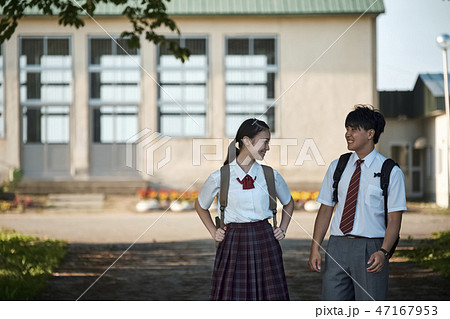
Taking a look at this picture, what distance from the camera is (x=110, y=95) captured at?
11.4 m

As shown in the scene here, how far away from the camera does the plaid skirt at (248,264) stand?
9.05 ft

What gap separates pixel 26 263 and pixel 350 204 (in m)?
3.94

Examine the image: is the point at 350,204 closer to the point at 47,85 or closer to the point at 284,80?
the point at 284,80

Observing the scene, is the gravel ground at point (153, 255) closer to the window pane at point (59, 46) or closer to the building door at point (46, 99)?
the building door at point (46, 99)

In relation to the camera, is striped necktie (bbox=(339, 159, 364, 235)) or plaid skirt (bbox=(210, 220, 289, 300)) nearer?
striped necktie (bbox=(339, 159, 364, 235))

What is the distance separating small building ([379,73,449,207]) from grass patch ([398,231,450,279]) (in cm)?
415

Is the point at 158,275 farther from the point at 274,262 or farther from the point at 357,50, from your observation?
the point at 357,50

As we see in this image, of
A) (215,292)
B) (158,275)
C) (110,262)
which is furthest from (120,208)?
(215,292)

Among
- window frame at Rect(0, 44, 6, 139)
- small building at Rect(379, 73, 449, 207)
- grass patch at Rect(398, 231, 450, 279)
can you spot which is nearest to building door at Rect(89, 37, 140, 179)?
window frame at Rect(0, 44, 6, 139)

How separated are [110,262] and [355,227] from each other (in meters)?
4.10

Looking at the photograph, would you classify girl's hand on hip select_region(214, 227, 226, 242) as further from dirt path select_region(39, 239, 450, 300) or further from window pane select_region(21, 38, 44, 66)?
window pane select_region(21, 38, 44, 66)

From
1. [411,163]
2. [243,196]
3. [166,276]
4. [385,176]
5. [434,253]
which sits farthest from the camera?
[411,163]

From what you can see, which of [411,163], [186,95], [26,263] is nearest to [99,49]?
[186,95]

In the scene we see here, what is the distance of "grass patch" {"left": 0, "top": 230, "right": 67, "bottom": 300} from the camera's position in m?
4.50
